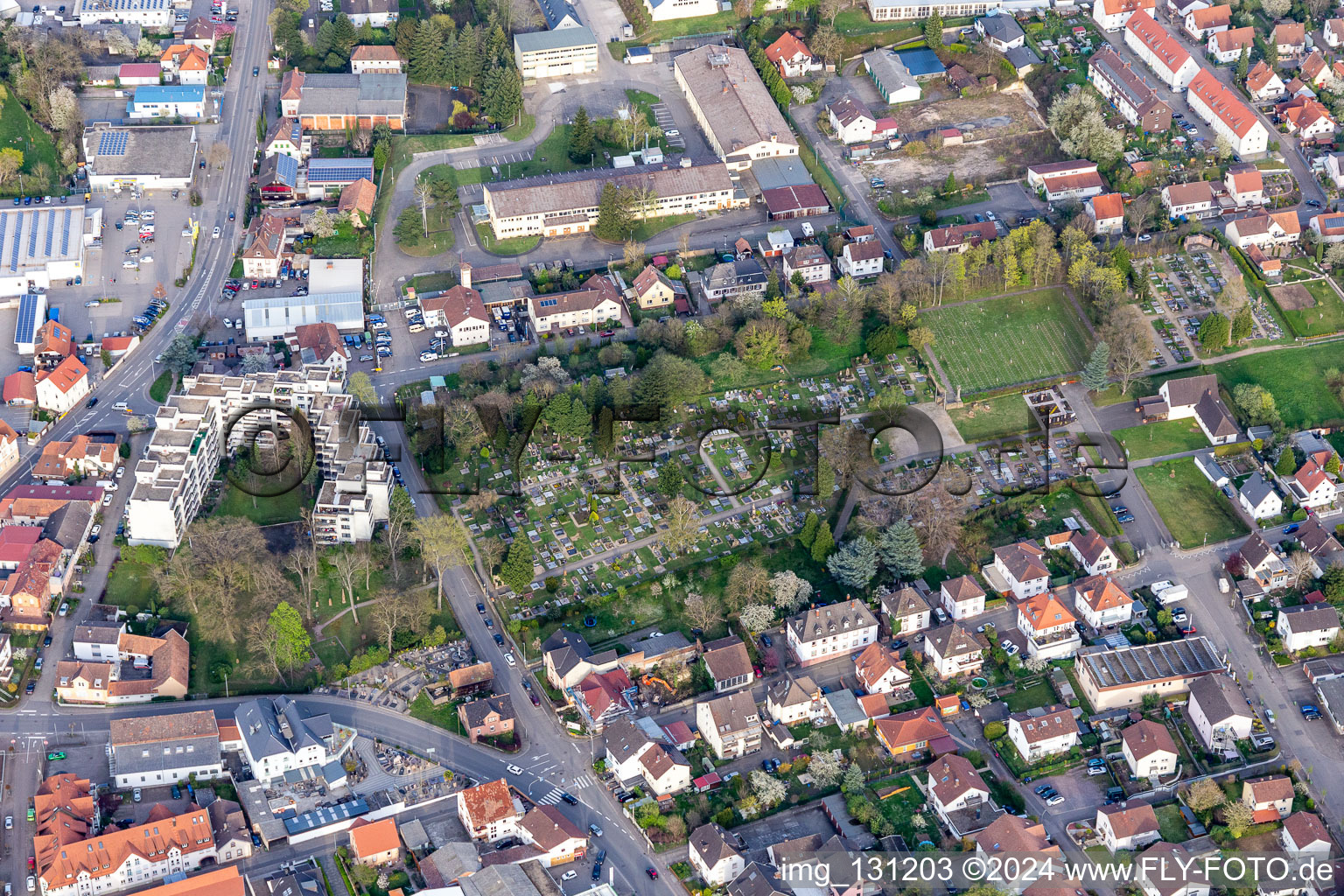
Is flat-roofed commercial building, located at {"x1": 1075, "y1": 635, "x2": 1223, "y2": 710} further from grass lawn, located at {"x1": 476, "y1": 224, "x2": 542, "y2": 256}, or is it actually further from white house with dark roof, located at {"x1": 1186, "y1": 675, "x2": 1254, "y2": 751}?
grass lawn, located at {"x1": 476, "y1": 224, "x2": 542, "y2": 256}

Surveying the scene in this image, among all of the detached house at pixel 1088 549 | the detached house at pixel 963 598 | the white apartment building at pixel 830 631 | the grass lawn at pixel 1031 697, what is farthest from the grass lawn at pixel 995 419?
the grass lawn at pixel 1031 697

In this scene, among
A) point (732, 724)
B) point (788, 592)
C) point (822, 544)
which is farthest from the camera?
point (822, 544)

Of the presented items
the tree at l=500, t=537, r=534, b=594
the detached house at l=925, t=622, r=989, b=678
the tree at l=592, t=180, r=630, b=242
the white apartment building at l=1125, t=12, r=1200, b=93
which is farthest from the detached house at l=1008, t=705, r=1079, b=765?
the white apartment building at l=1125, t=12, r=1200, b=93

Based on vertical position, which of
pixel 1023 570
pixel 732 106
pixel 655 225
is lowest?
pixel 1023 570

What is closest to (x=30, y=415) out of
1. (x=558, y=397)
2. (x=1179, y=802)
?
(x=558, y=397)

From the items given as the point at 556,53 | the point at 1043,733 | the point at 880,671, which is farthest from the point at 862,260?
the point at 1043,733

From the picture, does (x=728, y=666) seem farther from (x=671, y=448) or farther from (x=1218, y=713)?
(x=1218, y=713)
